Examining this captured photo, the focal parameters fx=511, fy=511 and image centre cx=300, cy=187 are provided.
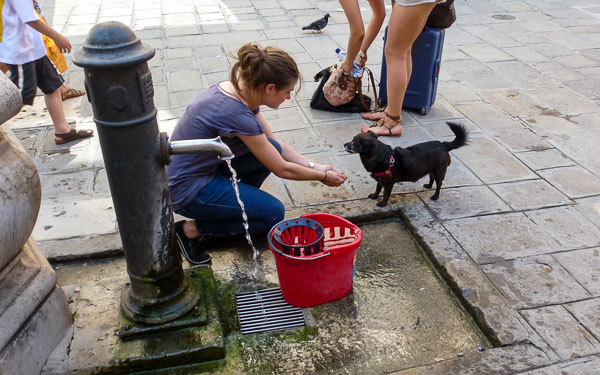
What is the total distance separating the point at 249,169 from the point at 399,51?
6.19 feet

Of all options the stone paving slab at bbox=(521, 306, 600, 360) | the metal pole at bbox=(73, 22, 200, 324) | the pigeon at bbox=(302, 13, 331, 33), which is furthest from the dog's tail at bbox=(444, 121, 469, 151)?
the pigeon at bbox=(302, 13, 331, 33)

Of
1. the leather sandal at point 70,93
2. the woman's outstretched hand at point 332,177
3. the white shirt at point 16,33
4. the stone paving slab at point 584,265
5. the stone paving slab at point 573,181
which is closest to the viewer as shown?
the stone paving slab at point 584,265

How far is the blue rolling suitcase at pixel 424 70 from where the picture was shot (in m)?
4.66

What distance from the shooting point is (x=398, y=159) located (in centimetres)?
342

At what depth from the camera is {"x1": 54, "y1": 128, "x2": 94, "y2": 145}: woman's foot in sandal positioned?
435 centimetres

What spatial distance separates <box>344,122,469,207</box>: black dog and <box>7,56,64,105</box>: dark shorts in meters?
2.56

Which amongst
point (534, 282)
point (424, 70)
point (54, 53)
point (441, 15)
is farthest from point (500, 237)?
point (54, 53)

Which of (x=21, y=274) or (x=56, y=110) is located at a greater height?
(x=21, y=274)

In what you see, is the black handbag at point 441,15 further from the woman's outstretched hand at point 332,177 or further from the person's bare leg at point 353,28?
the woman's outstretched hand at point 332,177

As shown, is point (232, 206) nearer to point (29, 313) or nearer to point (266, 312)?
point (266, 312)

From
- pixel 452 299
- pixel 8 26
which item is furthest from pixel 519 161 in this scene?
pixel 8 26

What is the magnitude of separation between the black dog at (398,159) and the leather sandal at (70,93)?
10.7 ft

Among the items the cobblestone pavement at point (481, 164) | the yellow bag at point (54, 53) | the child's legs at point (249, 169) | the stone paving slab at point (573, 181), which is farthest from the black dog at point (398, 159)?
the yellow bag at point (54, 53)

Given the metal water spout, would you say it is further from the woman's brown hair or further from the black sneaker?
the black sneaker
